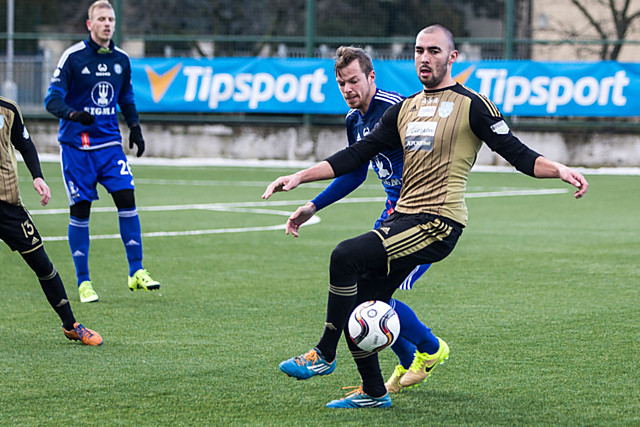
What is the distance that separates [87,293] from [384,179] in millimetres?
3394

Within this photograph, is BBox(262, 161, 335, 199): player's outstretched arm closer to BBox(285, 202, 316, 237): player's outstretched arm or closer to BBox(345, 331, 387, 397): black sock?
BBox(285, 202, 316, 237): player's outstretched arm

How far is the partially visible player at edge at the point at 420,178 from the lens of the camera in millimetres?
4711

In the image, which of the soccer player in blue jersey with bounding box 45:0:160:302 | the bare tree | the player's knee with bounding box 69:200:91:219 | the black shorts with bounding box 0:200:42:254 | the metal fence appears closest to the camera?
the black shorts with bounding box 0:200:42:254

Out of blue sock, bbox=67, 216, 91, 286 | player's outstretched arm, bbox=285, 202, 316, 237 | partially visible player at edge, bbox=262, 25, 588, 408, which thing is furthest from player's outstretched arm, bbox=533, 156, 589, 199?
blue sock, bbox=67, 216, 91, 286

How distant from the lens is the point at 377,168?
5.42 m

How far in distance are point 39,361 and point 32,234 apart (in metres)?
0.83

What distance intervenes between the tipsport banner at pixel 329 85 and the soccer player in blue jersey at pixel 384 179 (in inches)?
650

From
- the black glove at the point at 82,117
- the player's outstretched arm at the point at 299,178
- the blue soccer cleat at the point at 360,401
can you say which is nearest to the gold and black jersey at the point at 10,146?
the black glove at the point at 82,117

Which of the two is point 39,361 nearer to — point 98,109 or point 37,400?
point 37,400

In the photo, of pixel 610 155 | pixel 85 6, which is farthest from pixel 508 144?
pixel 85 6

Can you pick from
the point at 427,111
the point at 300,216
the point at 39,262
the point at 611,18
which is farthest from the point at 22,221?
the point at 611,18

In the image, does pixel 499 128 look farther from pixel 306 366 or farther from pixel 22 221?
pixel 22 221

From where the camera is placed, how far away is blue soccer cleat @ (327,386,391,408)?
4887mm

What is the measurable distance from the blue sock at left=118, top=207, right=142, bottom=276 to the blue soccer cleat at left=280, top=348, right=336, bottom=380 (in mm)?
3815
